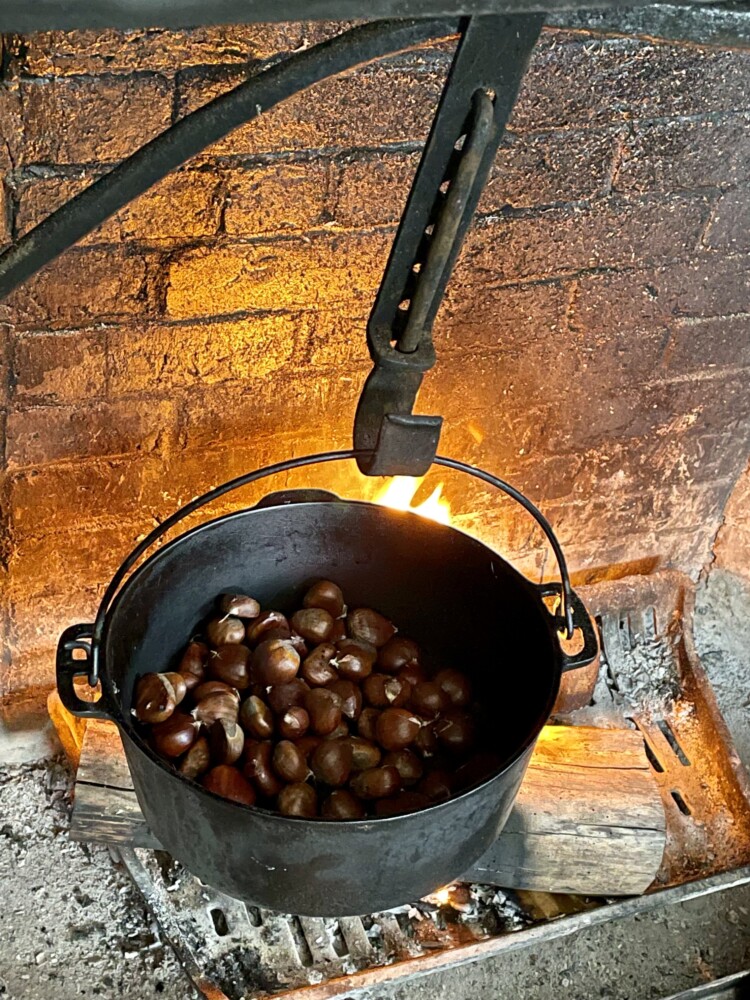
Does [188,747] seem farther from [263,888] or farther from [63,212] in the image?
[63,212]

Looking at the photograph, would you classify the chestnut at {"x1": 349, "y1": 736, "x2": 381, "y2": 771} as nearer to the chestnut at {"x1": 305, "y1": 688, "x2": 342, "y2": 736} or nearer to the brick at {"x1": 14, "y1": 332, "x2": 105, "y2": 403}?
the chestnut at {"x1": 305, "y1": 688, "x2": 342, "y2": 736}

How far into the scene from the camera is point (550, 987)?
5.97 ft

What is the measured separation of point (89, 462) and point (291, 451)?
345 millimetres

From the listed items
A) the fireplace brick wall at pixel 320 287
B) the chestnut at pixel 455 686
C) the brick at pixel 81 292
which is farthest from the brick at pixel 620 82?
the chestnut at pixel 455 686

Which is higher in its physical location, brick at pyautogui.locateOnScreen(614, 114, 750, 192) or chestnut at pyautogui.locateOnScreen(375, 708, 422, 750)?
brick at pyautogui.locateOnScreen(614, 114, 750, 192)

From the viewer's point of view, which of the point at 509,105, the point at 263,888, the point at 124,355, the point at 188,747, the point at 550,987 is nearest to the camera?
the point at 509,105

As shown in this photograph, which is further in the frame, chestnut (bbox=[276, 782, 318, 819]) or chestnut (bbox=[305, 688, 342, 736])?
chestnut (bbox=[305, 688, 342, 736])

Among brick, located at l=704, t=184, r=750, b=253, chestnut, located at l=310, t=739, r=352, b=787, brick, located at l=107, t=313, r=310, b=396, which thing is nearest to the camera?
chestnut, located at l=310, t=739, r=352, b=787

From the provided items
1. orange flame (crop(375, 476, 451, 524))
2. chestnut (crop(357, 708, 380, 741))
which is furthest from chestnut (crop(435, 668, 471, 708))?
orange flame (crop(375, 476, 451, 524))

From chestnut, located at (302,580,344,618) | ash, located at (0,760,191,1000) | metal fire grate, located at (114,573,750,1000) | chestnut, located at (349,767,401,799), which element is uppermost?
chestnut, located at (302,580,344,618)

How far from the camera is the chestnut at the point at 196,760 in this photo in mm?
1486

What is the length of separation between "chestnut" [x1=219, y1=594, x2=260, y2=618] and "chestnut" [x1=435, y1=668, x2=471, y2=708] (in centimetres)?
29

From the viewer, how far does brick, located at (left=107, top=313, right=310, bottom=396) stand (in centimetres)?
169

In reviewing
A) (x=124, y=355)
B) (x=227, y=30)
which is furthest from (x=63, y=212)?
(x=124, y=355)
